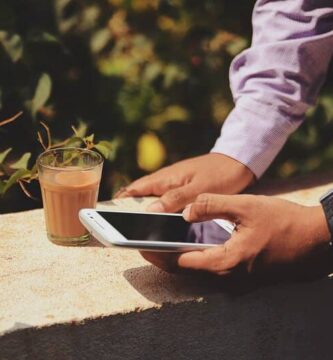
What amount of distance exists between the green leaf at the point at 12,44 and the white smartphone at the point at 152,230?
0.79m

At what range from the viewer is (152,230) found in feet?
5.87

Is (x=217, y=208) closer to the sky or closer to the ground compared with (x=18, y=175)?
closer to the sky

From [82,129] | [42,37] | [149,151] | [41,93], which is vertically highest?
[42,37]

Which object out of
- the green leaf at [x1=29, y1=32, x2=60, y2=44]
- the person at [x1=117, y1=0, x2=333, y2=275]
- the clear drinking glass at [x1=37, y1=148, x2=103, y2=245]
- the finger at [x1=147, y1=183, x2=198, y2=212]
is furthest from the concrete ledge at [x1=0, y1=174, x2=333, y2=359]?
the green leaf at [x1=29, y1=32, x2=60, y2=44]

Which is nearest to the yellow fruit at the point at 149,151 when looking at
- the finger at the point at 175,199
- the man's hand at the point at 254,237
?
the finger at the point at 175,199

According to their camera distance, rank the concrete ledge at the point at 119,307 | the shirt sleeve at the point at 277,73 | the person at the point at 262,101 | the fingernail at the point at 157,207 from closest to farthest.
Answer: the concrete ledge at the point at 119,307 < the fingernail at the point at 157,207 < the person at the point at 262,101 < the shirt sleeve at the point at 277,73

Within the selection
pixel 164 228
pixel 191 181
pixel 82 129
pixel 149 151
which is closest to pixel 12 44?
pixel 82 129

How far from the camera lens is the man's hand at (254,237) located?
1729 mm

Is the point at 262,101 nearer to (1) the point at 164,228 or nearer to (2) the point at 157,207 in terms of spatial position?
(2) the point at 157,207

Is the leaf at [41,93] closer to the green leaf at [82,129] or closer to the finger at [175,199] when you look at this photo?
the green leaf at [82,129]

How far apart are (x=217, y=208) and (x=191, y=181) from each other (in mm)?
405

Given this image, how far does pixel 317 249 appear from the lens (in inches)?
71.4

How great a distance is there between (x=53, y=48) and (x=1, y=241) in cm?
79

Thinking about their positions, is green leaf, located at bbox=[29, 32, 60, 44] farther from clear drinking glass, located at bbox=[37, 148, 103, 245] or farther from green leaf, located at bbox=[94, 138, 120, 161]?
clear drinking glass, located at bbox=[37, 148, 103, 245]
